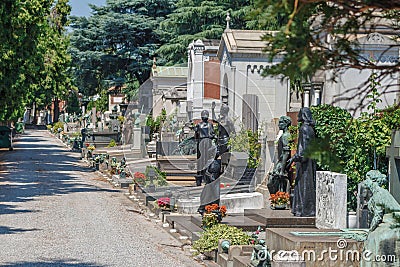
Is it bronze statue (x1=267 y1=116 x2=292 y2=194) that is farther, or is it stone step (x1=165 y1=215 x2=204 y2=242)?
bronze statue (x1=267 y1=116 x2=292 y2=194)

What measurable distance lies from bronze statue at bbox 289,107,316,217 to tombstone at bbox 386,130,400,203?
1.90 m

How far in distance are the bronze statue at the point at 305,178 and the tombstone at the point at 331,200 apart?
25.5 inches

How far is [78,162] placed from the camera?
3028 cm

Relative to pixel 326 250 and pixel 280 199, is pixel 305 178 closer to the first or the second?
pixel 280 199

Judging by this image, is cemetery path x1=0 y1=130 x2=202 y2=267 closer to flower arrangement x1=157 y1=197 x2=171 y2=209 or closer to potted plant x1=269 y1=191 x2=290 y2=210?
flower arrangement x1=157 y1=197 x2=171 y2=209

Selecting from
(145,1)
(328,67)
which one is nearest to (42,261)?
(328,67)

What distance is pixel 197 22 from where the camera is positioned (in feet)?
127

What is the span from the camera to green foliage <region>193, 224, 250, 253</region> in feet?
32.7

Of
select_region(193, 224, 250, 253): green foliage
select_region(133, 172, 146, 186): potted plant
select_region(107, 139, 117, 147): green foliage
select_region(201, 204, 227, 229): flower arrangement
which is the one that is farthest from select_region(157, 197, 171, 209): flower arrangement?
select_region(107, 139, 117, 147): green foliage

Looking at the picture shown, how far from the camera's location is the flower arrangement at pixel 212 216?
1137 centimetres

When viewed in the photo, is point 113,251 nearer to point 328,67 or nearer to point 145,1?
point 328,67

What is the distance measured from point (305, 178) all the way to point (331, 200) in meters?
1.40

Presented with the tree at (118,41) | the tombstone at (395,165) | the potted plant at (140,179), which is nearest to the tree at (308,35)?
the tombstone at (395,165)

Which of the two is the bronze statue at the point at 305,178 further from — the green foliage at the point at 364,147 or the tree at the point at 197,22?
the tree at the point at 197,22
